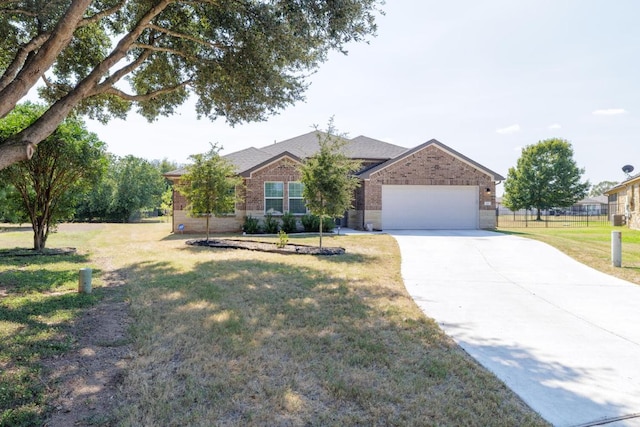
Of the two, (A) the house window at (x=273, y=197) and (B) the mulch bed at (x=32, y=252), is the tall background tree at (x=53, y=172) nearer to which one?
(B) the mulch bed at (x=32, y=252)

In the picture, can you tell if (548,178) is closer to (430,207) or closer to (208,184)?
(430,207)

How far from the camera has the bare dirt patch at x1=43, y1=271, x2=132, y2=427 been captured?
3.01 meters

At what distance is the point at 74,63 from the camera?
36.0ft

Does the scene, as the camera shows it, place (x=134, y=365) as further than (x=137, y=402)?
Yes

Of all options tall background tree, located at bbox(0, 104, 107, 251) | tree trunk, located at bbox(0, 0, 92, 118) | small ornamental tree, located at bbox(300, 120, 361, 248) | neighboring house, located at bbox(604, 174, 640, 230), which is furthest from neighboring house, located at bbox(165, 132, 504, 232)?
tree trunk, located at bbox(0, 0, 92, 118)

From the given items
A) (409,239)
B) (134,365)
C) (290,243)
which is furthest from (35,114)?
(409,239)

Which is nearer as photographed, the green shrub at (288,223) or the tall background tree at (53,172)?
the tall background tree at (53,172)

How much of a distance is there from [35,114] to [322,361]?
42.6 feet

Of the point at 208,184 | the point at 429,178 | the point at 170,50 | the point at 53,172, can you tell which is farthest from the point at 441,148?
the point at 53,172

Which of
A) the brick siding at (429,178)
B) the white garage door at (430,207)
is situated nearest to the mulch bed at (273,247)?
the brick siding at (429,178)

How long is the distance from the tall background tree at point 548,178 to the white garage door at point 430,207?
951 inches

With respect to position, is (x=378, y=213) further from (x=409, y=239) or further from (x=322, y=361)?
(x=322, y=361)

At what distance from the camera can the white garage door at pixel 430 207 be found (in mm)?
21297

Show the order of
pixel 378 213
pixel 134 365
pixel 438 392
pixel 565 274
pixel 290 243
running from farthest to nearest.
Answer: pixel 378 213
pixel 290 243
pixel 565 274
pixel 134 365
pixel 438 392
